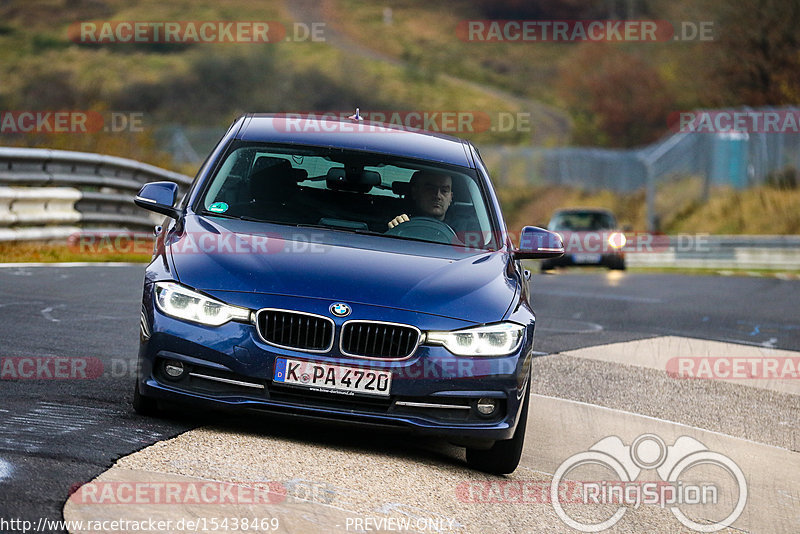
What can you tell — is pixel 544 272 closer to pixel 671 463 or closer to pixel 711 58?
pixel 671 463

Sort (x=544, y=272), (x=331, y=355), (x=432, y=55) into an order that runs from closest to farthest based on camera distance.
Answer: (x=331, y=355), (x=544, y=272), (x=432, y=55)

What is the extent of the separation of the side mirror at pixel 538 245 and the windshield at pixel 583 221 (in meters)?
24.1

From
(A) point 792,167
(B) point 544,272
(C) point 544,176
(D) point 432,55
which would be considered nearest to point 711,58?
(C) point 544,176

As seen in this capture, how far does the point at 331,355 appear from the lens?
5.97 meters

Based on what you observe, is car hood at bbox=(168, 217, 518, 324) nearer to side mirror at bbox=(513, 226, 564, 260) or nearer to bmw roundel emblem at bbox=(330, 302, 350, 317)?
bmw roundel emblem at bbox=(330, 302, 350, 317)

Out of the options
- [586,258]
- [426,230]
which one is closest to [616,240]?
[586,258]

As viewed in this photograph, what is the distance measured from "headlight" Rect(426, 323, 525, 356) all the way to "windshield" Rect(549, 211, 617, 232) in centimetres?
2546

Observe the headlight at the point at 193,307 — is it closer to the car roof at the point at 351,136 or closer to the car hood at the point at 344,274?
the car hood at the point at 344,274

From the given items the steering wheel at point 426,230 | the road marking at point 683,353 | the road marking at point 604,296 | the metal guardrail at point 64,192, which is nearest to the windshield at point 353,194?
the steering wheel at point 426,230

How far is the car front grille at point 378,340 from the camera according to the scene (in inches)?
236

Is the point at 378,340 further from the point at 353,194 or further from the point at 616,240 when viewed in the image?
the point at 616,240

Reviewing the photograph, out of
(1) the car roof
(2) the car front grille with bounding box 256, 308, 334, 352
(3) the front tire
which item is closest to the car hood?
(2) the car front grille with bounding box 256, 308, 334, 352

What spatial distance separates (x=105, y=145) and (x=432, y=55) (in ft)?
239

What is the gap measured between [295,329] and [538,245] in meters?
1.98
